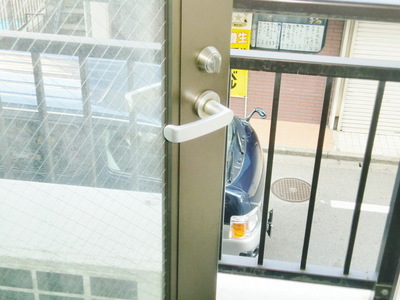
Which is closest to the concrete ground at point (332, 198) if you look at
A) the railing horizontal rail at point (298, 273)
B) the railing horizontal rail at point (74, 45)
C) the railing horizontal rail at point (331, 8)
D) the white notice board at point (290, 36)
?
the white notice board at point (290, 36)

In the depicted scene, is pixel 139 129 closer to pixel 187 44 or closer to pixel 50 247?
pixel 187 44

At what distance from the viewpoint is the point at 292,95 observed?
7973mm

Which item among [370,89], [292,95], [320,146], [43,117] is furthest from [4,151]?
[370,89]

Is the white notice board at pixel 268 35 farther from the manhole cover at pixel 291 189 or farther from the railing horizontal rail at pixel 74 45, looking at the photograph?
the railing horizontal rail at pixel 74 45

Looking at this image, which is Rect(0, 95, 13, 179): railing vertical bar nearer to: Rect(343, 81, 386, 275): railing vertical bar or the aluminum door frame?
the aluminum door frame

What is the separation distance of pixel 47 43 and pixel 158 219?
528mm

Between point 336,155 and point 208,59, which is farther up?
point 208,59

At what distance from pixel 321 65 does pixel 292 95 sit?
6.74 m

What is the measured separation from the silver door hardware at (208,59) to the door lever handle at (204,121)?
0.06m

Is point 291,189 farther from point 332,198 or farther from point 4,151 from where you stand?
point 4,151

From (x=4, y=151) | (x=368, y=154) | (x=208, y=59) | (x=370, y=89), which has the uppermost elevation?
(x=208, y=59)

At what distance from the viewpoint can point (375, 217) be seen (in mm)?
5754

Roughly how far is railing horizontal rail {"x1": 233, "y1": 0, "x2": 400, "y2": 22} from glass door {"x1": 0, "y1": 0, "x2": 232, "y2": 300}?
0.84 ft

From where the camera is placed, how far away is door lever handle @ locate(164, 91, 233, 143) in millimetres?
968
